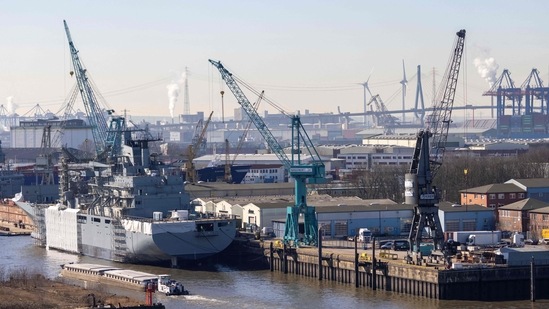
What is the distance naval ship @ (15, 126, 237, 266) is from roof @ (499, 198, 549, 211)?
1375 cm

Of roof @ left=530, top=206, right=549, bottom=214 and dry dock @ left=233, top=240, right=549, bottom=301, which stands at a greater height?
roof @ left=530, top=206, right=549, bottom=214

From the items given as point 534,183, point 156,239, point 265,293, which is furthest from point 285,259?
point 534,183

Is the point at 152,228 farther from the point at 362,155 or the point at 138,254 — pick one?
the point at 362,155

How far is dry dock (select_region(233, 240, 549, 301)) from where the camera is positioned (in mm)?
44844

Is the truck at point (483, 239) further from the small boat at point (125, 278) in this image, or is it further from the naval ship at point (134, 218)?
the small boat at point (125, 278)

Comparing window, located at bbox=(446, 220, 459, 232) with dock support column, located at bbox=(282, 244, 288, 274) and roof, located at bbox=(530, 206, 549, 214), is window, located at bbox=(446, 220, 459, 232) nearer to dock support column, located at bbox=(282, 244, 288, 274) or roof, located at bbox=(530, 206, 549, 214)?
roof, located at bbox=(530, 206, 549, 214)

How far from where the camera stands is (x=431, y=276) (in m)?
45.1

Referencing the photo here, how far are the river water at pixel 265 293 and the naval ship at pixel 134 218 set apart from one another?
2.99 ft

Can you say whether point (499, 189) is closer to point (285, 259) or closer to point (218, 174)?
point (285, 259)

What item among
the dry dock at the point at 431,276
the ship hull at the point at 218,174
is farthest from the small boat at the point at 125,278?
the ship hull at the point at 218,174

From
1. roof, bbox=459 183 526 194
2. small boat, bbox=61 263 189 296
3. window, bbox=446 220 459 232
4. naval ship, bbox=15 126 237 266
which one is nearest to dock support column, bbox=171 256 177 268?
naval ship, bbox=15 126 237 266

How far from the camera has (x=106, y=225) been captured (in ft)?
198

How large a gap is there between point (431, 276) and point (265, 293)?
6.35 meters

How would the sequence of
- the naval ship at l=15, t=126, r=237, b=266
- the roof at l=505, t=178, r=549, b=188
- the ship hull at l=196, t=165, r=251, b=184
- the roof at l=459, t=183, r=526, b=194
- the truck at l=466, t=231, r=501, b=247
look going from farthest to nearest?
the ship hull at l=196, t=165, r=251, b=184 < the roof at l=505, t=178, r=549, b=188 < the roof at l=459, t=183, r=526, b=194 < the naval ship at l=15, t=126, r=237, b=266 < the truck at l=466, t=231, r=501, b=247
